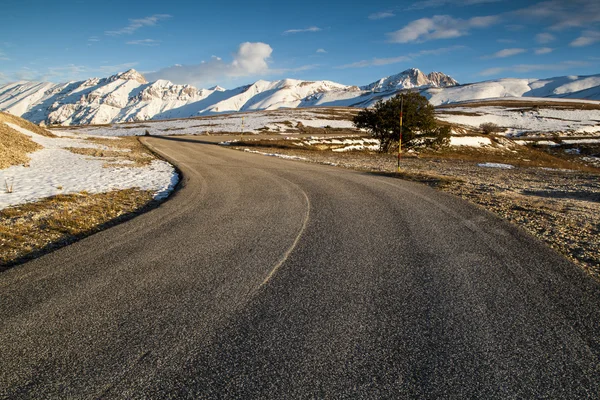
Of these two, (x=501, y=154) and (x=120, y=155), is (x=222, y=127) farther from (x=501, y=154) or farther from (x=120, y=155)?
(x=501, y=154)

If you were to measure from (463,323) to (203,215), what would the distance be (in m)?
6.25

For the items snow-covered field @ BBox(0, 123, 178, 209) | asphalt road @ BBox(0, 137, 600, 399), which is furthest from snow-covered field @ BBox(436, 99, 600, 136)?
asphalt road @ BBox(0, 137, 600, 399)

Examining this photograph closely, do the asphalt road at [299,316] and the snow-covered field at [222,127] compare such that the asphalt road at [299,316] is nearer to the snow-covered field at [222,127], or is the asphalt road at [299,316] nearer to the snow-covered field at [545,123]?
the snow-covered field at [222,127]

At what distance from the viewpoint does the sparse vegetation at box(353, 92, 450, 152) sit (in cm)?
2920

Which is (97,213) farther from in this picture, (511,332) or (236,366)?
(511,332)

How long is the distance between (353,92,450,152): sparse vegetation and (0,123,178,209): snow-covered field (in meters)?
20.8

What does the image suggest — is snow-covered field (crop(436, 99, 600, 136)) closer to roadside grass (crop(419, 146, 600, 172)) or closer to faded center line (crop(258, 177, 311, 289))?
roadside grass (crop(419, 146, 600, 172))

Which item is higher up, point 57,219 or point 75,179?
point 75,179

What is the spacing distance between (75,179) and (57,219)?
6.76 metres

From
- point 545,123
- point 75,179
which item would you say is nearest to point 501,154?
point 75,179

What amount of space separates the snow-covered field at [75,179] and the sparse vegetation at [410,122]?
20803mm

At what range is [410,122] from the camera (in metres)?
29.2

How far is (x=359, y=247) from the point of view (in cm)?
599

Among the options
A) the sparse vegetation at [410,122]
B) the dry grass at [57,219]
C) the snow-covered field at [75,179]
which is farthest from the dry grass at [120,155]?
the sparse vegetation at [410,122]
